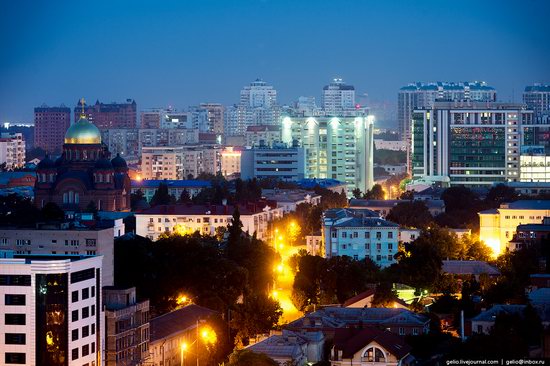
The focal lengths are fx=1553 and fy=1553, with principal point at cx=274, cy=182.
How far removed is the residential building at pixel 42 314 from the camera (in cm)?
2083

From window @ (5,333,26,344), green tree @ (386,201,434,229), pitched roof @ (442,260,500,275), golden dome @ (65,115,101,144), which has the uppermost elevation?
golden dome @ (65,115,101,144)

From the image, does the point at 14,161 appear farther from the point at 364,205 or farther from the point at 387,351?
the point at 387,351

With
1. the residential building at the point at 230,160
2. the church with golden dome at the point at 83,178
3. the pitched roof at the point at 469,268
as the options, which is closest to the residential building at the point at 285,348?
the pitched roof at the point at 469,268

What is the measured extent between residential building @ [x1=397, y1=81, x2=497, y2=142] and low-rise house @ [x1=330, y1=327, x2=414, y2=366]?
52362mm

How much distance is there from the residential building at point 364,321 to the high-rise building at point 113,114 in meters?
77.1

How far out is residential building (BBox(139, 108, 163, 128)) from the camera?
10669cm

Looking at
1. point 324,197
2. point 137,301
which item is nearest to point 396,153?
point 324,197

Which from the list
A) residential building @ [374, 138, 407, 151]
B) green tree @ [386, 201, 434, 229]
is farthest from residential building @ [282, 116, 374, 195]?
residential building @ [374, 138, 407, 151]

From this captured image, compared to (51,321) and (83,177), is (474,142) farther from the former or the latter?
(51,321)

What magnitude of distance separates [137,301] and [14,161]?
2326 inches

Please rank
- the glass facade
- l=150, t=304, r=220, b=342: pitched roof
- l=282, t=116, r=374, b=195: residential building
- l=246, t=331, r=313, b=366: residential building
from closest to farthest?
the glass facade < l=246, t=331, r=313, b=366: residential building < l=150, t=304, r=220, b=342: pitched roof < l=282, t=116, r=374, b=195: residential building

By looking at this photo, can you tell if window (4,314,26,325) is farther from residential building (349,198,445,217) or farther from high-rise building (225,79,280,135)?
high-rise building (225,79,280,135)

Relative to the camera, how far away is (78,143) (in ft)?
155

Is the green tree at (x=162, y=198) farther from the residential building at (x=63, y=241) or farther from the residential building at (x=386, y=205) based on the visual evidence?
the residential building at (x=63, y=241)
